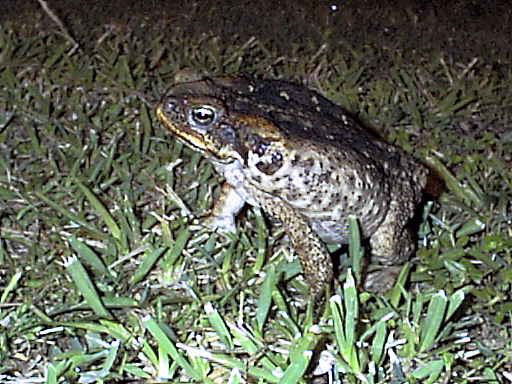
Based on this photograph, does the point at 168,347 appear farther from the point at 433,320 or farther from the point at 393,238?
the point at 393,238

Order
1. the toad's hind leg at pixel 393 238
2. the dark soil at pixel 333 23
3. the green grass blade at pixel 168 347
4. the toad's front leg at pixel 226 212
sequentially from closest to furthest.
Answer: the green grass blade at pixel 168 347, the toad's hind leg at pixel 393 238, the toad's front leg at pixel 226 212, the dark soil at pixel 333 23

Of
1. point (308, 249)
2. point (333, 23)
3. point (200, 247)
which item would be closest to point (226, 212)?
point (200, 247)

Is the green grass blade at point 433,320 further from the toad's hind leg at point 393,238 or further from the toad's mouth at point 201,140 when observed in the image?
the toad's mouth at point 201,140

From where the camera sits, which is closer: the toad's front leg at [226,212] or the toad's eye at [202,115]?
the toad's eye at [202,115]

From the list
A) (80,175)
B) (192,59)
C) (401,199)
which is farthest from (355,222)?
(192,59)

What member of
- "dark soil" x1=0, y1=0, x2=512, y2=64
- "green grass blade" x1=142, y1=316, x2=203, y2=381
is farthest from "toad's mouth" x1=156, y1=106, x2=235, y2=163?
"dark soil" x1=0, y1=0, x2=512, y2=64

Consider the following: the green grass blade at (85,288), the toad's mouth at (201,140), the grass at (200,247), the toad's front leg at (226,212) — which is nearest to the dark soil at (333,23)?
the grass at (200,247)
